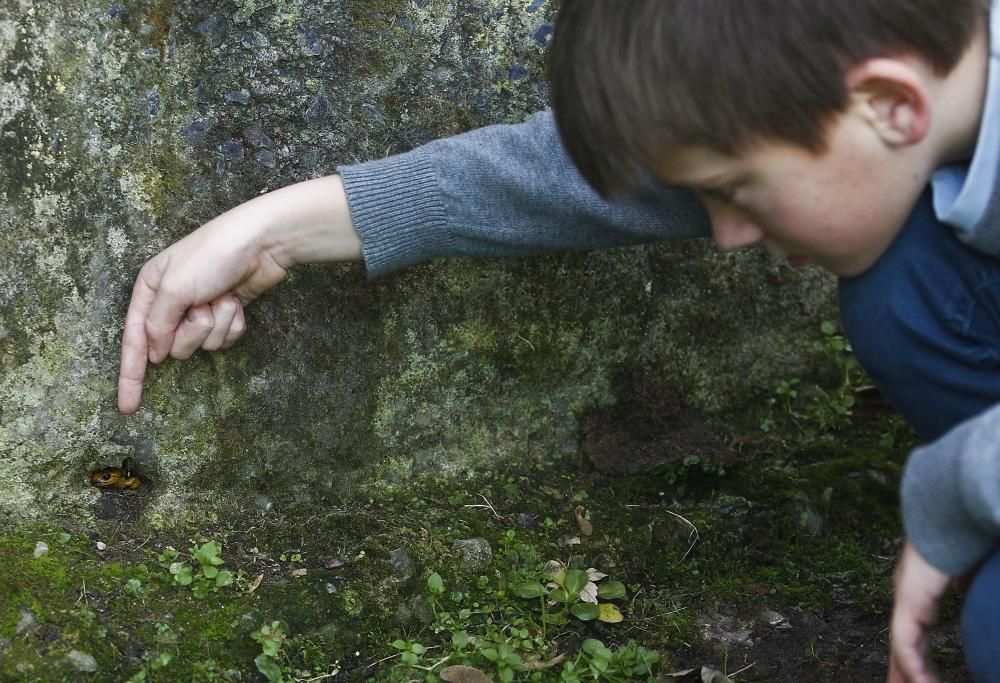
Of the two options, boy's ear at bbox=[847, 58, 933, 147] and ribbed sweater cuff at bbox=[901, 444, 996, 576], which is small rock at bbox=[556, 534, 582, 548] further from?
boy's ear at bbox=[847, 58, 933, 147]

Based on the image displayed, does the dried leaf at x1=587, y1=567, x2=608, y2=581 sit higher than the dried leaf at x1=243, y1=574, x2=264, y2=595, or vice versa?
the dried leaf at x1=243, y1=574, x2=264, y2=595

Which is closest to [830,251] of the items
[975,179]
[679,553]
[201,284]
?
[975,179]

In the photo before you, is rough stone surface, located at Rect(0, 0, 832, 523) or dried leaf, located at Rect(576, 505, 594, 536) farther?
dried leaf, located at Rect(576, 505, 594, 536)

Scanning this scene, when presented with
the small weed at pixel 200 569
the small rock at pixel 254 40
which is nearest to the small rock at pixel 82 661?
the small weed at pixel 200 569

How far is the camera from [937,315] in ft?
5.57

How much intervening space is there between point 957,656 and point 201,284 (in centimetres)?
172

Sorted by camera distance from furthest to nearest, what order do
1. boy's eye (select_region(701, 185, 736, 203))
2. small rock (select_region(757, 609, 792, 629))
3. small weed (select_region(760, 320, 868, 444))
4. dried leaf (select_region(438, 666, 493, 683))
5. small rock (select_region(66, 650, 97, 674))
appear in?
small weed (select_region(760, 320, 868, 444))
small rock (select_region(757, 609, 792, 629))
dried leaf (select_region(438, 666, 493, 683))
small rock (select_region(66, 650, 97, 674))
boy's eye (select_region(701, 185, 736, 203))

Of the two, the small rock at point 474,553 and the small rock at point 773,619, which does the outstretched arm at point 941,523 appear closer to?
the small rock at point 773,619

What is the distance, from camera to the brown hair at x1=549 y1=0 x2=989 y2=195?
148cm

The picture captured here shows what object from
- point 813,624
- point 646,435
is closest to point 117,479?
point 646,435

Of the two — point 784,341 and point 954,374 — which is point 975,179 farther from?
point 784,341

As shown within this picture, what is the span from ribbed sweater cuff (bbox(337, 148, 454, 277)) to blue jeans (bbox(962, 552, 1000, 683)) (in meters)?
1.19

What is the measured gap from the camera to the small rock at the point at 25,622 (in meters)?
1.89

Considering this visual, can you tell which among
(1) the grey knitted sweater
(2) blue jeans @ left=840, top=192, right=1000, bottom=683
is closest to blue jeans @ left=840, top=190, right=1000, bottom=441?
(2) blue jeans @ left=840, top=192, right=1000, bottom=683
